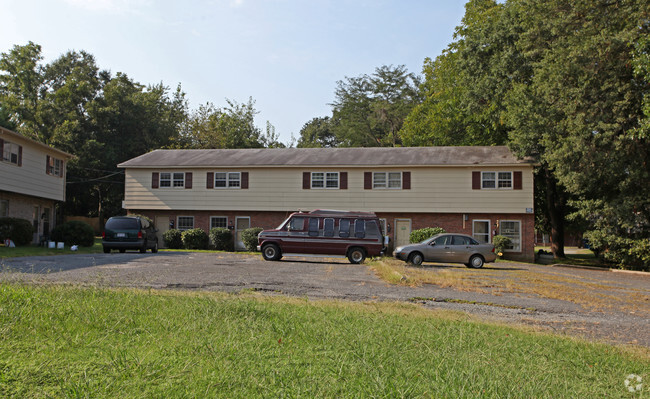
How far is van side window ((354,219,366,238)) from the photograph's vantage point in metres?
21.6

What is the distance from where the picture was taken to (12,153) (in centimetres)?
2705

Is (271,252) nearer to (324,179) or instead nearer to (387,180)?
(324,179)

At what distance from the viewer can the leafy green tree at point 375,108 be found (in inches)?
2296

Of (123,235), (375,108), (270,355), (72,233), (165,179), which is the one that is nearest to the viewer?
(270,355)

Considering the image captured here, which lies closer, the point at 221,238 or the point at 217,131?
the point at 221,238

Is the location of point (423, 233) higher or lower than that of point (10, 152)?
lower

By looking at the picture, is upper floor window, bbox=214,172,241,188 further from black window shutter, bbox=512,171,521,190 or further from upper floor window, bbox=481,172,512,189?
black window shutter, bbox=512,171,521,190

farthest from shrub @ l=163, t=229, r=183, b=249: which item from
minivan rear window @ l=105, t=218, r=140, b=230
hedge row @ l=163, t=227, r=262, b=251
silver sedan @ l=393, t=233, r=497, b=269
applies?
silver sedan @ l=393, t=233, r=497, b=269

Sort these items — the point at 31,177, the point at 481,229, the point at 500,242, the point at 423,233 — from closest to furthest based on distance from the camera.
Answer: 1. the point at 31,177
2. the point at 500,242
3. the point at 423,233
4. the point at 481,229

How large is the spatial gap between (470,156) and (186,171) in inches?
691

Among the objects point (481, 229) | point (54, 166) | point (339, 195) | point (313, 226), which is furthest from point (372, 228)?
point (54, 166)

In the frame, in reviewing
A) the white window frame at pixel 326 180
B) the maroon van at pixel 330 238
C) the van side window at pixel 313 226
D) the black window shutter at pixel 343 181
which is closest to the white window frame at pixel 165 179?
the white window frame at pixel 326 180

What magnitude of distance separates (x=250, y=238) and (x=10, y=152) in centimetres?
1311

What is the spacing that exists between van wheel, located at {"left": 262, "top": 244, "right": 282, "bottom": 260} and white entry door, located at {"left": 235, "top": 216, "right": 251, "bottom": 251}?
1094 cm
